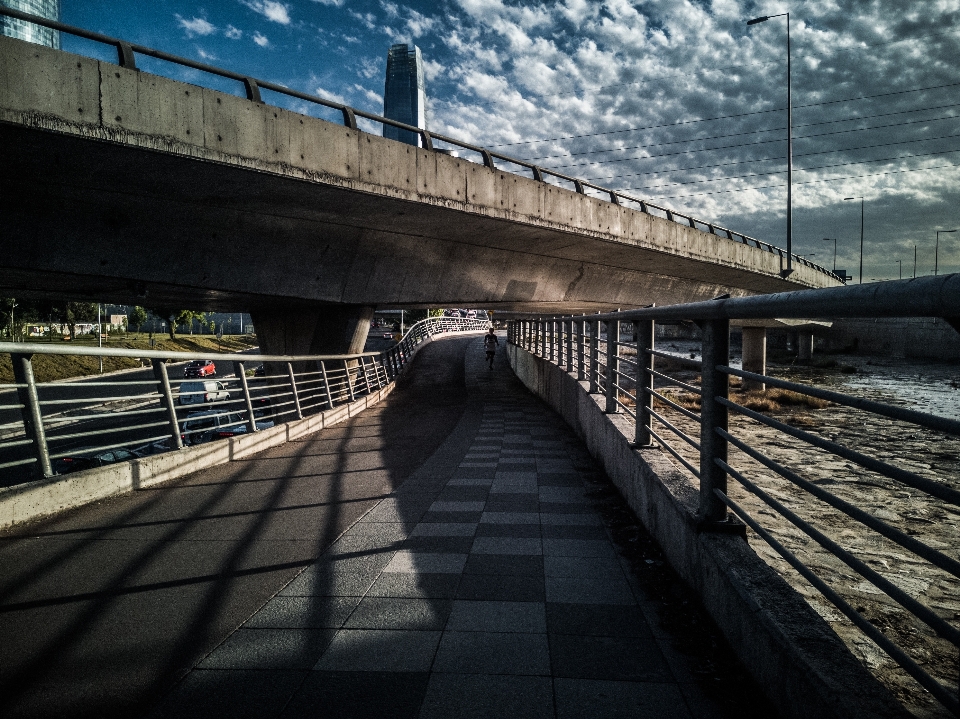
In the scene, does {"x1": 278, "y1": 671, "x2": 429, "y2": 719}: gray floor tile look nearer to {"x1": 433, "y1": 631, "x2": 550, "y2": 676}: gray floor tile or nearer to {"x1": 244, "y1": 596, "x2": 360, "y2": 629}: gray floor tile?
{"x1": 433, "y1": 631, "x2": 550, "y2": 676}: gray floor tile

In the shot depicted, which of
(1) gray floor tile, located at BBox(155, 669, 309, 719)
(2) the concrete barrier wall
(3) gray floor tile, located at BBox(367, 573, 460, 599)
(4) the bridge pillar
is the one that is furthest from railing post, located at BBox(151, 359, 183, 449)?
(2) the concrete barrier wall

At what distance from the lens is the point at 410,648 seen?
271 cm

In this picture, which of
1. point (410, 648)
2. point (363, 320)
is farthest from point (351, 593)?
point (363, 320)

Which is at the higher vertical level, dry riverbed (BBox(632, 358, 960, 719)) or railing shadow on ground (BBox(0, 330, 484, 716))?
railing shadow on ground (BBox(0, 330, 484, 716))

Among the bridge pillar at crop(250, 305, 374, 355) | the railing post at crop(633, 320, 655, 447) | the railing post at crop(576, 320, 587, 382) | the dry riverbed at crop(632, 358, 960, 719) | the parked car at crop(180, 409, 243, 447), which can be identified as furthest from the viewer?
the bridge pillar at crop(250, 305, 374, 355)

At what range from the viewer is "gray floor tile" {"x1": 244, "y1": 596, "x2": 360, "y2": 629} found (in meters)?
2.96

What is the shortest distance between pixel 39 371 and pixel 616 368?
151ft

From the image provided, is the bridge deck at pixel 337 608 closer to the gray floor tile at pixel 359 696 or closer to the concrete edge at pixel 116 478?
the gray floor tile at pixel 359 696

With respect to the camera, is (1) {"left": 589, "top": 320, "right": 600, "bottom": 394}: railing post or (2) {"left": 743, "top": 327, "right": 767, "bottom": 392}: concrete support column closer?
(1) {"left": 589, "top": 320, "right": 600, "bottom": 394}: railing post

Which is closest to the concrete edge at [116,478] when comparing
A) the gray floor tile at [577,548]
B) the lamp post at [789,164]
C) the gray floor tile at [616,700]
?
the gray floor tile at [577,548]

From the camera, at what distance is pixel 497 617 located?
3.01 m

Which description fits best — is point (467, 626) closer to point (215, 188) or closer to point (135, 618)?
point (135, 618)

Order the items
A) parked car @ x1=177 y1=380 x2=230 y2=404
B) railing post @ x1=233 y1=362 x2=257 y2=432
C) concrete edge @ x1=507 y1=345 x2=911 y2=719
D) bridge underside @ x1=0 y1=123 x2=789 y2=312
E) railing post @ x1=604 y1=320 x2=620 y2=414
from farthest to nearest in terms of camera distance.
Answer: bridge underside @ x1=0 y1=123 x2=789 y2=312, railing post @ x1=233 y1=362 x2=257 y2=432, railing post @ x1=604 y1=320 x2=620 y2=414, parked car @ x1=177 y1=380 x2=230 y2=404, concrete edge @ x1=507 y1=345 x2=911 y2=719

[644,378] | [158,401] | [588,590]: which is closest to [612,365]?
[644,378]
